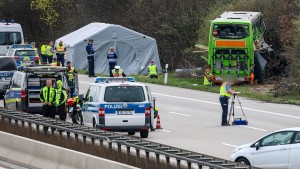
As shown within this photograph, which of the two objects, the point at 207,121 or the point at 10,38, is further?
the point at 10,38

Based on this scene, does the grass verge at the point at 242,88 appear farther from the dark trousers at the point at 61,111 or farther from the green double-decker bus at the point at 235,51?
the dark trousers at the point at 61,111

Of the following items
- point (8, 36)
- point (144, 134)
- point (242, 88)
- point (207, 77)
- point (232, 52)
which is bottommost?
point (242, 88)

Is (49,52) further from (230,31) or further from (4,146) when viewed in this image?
(4,146)

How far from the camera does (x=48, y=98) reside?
95.5 feet

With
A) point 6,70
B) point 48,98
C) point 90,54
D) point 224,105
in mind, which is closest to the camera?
point 48,98

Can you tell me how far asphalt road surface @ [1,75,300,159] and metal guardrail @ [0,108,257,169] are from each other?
4.36 m

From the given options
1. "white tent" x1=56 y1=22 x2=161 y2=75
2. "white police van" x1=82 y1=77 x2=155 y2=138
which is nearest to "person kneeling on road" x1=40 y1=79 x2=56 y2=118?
"white police van" x1=82 y1=77 x2=155 y2=138

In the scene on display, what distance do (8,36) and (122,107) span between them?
31115mm

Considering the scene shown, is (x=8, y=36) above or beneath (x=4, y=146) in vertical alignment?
above

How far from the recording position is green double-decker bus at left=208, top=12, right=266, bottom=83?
149 ft

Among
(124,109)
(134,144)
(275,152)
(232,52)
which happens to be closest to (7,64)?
(232,52)

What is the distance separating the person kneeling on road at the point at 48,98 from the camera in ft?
94.8

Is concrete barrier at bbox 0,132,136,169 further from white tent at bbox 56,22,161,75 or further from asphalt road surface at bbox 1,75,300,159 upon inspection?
white tent at bbox 56,22,161,75

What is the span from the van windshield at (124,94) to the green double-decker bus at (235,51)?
18672 mm
